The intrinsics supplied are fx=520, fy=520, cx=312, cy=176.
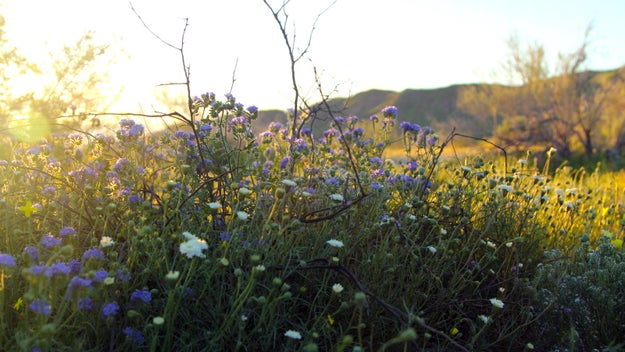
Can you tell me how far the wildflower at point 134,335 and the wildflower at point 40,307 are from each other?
10.7 inches

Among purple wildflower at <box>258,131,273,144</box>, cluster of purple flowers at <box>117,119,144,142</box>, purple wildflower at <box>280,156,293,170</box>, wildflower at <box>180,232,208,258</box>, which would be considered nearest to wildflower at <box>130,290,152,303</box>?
wildflower at <box>180,232,208,258</box>

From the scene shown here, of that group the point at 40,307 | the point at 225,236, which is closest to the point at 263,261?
the point at 225,236

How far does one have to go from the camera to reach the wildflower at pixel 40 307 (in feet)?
4.69

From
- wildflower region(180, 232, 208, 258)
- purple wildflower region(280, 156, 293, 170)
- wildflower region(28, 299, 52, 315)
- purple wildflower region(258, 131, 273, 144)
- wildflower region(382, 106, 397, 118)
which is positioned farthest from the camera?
wildflower region(382, 106, 397, 118)

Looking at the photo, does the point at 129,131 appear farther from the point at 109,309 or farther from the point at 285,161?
the point at 109,309

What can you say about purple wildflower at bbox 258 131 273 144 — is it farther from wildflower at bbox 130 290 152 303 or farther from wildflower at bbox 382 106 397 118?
wildflower at bbox 130 290 152 303

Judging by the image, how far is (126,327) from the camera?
182 centimetres

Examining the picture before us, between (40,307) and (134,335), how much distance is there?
355mm

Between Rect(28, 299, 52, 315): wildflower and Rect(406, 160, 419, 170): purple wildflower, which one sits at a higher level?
Rect(406, 160, 419, 170): purple wildflower

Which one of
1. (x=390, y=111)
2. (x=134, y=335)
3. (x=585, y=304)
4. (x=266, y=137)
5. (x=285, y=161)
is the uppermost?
(x=390, y=111)

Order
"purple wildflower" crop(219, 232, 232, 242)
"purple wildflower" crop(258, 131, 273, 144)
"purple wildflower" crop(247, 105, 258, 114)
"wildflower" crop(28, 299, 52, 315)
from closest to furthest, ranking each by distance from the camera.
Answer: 1. "wildflower" crop(28, 299, 52, 315)
2. "purple wildflower" crop(219, 232, 232, 242)
3. "purple wildflower" crop(247, 105, 258, 114)
4. "purple wildflower" crop(258, 131, 273, 144)

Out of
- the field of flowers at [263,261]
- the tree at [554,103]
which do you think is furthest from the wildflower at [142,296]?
the tree at [554,103]

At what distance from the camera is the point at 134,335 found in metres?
1.72

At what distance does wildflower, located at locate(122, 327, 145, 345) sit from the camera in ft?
5.58
